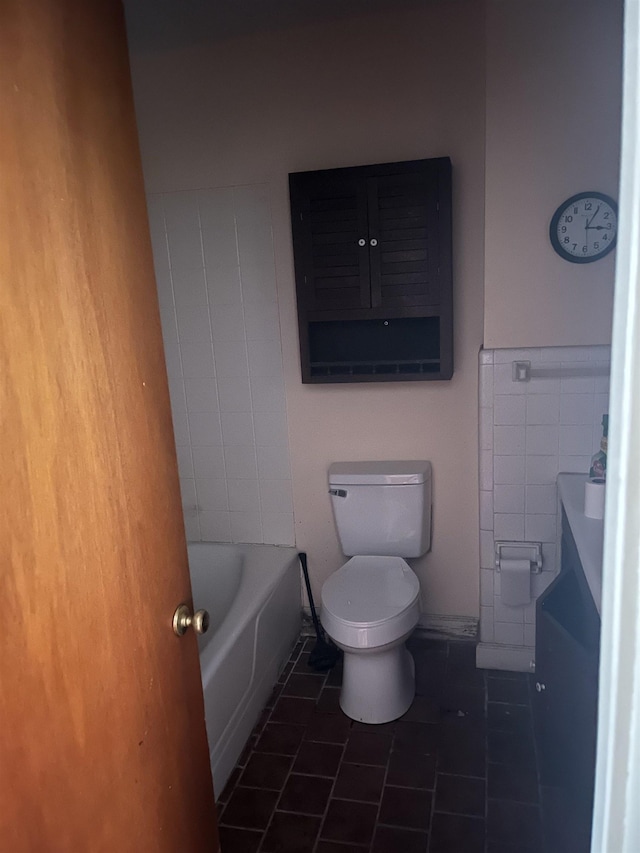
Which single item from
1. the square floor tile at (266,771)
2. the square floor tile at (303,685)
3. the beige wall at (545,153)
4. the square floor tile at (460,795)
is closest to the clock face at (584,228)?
the beige wall at (545,153)

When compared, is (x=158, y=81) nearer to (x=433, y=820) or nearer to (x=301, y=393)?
(x=301, y=393)

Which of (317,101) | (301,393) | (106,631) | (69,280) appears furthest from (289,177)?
(106,631)

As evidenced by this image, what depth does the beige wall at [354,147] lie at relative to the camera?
229 centimetres

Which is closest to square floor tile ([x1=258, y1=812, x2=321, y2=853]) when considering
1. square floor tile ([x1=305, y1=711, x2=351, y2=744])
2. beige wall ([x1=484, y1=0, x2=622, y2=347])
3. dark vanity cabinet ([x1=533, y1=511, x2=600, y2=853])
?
square floor tile ([x1=305, y1=711, x2=351, y2=744])

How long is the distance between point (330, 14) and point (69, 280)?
6.48ft

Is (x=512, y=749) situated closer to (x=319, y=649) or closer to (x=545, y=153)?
(x=319, y=649)

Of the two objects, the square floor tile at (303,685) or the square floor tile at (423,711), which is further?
the square floor tile at (303,685)

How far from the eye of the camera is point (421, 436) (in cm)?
257

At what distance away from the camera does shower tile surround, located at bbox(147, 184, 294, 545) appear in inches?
101

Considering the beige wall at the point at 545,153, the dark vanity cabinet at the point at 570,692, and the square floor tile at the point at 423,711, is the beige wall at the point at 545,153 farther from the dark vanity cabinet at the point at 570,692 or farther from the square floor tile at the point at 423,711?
the square floor tile at the point at 423,711

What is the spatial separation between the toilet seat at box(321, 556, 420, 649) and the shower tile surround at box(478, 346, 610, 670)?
348 millimetres

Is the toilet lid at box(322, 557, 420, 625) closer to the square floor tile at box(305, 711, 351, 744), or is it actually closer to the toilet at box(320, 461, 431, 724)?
the toilet at box(320, 461, 431, 724)

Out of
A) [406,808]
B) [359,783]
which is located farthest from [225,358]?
[406,808]

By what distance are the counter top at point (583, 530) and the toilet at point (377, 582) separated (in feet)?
1.82
